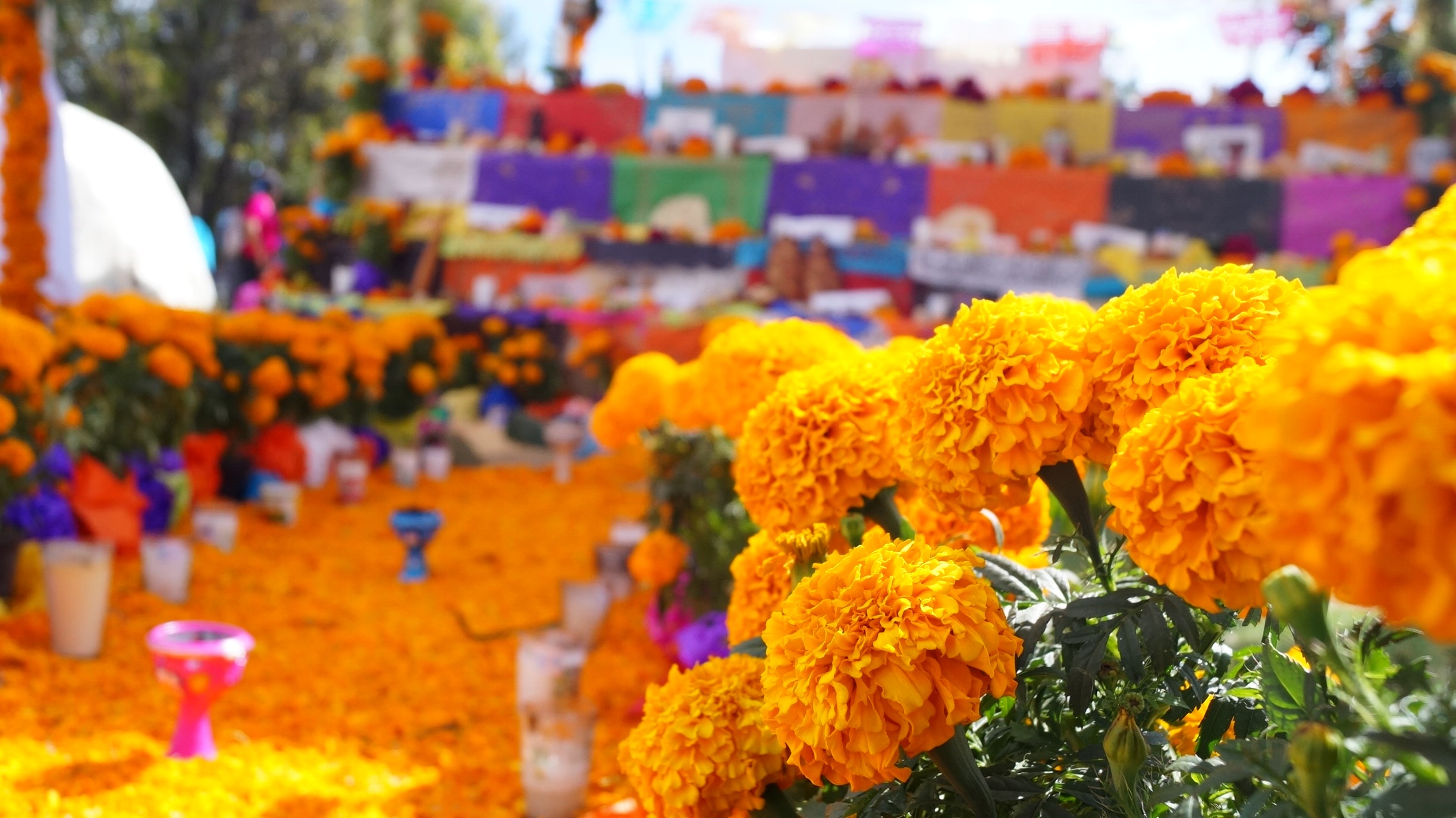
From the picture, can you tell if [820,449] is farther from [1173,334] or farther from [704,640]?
[704,640]

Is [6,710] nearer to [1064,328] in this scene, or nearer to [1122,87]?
[1064,328]

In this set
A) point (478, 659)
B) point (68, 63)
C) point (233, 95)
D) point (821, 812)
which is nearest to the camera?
point (821, 812)

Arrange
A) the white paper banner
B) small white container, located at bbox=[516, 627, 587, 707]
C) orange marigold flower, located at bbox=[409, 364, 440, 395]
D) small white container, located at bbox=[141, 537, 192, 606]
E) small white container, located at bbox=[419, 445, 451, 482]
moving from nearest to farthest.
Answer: small white container, located at bbox=[516, 627, 587, 707] → small white container, located at bbox=[141, 537, 192, 606] → small white container, located at bbox=[419, 445, 451, 482] → orange marigold flower, located at bbox=[409, 364, 440, 395] → the white paper banner

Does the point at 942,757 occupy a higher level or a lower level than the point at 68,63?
lower

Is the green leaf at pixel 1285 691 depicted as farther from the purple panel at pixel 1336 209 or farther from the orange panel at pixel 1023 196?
the purple panel at pixel 1336 209

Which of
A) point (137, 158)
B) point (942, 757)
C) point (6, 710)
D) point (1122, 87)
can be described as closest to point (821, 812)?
point (942, 757)

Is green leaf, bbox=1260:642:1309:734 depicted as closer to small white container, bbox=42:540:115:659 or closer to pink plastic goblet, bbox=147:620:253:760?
pink plastic goblet, bbox=147:620:253:760

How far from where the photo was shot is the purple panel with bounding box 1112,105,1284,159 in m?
9.23

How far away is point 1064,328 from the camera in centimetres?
103

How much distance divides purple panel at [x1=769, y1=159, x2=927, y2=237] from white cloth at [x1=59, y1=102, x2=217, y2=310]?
489cm

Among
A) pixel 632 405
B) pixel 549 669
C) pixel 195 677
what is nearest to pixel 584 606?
pixel 549 669

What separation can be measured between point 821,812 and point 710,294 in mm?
8044

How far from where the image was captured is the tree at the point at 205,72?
50.6 feet

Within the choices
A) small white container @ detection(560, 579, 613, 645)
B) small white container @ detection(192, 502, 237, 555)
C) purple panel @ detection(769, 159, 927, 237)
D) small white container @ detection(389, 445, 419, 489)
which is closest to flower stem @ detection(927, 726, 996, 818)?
small white container @ detection(560, 579, 613, 645)
